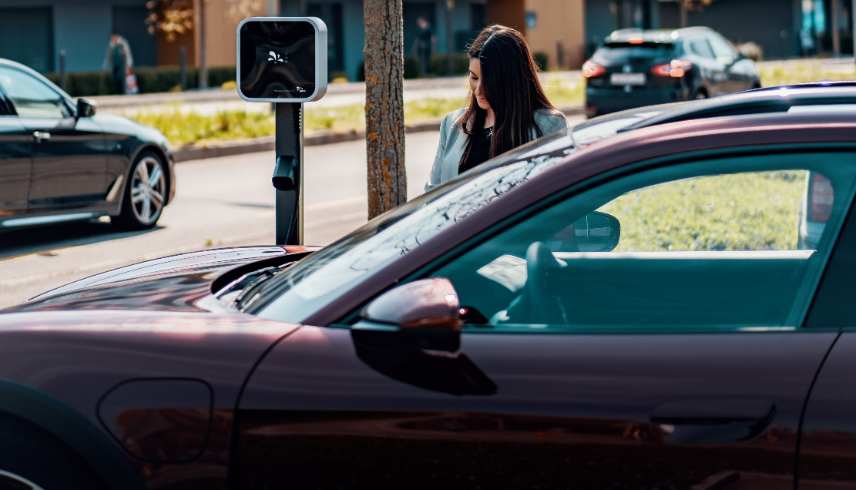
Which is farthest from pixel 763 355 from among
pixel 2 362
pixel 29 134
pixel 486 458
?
pixel 29 134

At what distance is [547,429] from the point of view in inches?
81.0

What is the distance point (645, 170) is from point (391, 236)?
2.11 feet

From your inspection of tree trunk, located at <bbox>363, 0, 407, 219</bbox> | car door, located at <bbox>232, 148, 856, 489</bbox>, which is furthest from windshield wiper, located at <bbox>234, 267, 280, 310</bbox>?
tree trunk, located at <bbox>363, 0, 407, 219</bbox>

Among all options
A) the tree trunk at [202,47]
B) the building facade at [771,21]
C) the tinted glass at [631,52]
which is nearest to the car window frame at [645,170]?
the tinted glass at [631,52]

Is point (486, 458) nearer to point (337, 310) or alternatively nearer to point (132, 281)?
point (337, 310)

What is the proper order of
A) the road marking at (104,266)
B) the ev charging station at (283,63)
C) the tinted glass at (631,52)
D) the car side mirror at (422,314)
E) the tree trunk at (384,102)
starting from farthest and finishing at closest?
the tinted glass at (631,52) → the road marking at (104,266) → the tree trunk at (384,102) → the ev charging station at (283,63) → the car side mirror at (422,314)

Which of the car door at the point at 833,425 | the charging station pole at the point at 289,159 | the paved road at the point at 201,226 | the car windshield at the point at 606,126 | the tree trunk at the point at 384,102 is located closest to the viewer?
the car door at the point at 833,425

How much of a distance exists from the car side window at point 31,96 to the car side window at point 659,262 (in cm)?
657

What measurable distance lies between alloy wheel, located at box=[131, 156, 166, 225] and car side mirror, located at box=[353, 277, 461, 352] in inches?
282

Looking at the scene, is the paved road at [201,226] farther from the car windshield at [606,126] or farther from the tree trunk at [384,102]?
the car windshield at [606,126]

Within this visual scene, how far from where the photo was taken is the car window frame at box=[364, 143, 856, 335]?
2.13m

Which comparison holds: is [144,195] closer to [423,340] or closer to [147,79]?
[423,340]

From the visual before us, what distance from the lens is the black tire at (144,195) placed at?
347 inches

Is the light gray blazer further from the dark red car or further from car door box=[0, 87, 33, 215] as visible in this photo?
car door box=[0, 87, 33, 215]
